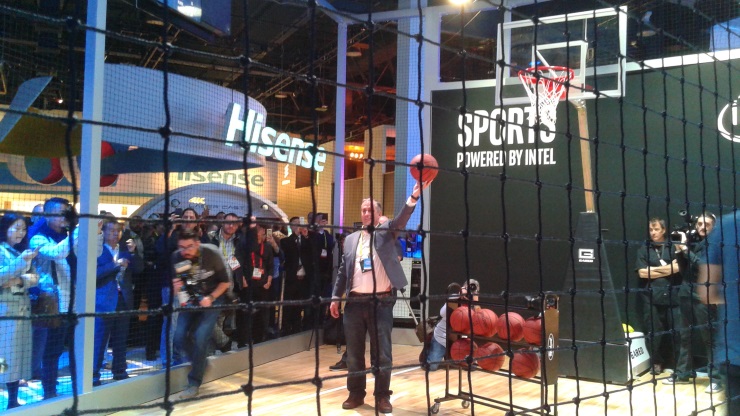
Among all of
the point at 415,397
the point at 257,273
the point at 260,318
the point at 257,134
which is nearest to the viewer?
the point at 415,397

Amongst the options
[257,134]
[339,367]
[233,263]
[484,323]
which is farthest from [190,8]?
[484,323]

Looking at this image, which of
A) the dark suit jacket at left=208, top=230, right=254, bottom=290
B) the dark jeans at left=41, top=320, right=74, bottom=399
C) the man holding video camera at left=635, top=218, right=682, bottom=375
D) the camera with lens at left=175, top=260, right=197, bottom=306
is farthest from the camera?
the man holding video camera at left=635, top=218, right=682, bottom=375

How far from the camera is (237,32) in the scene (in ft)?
36.7

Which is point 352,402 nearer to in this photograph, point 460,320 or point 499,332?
point 460,320

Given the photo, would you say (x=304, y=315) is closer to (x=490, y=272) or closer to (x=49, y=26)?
(x=490, y=272)

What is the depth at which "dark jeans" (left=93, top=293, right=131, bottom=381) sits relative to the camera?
13.9 feet

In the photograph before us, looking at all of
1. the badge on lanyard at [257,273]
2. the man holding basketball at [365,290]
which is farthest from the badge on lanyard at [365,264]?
the badge on lanyard at [257,273]

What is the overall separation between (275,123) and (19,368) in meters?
13.2

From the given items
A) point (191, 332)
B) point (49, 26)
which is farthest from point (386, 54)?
point (191, 332)

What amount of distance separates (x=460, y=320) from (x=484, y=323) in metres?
0.17

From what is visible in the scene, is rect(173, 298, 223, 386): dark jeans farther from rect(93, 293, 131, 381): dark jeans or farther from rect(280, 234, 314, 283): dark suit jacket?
rect(280, 234, 314, 283): dark suit jacket

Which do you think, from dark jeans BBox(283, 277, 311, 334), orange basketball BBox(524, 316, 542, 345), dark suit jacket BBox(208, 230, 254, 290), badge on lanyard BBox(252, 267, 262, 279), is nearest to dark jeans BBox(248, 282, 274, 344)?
badge on lanyard BBox(252, 267, 262, 279)

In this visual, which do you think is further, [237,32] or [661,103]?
[237,32]

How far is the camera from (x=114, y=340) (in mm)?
4355
